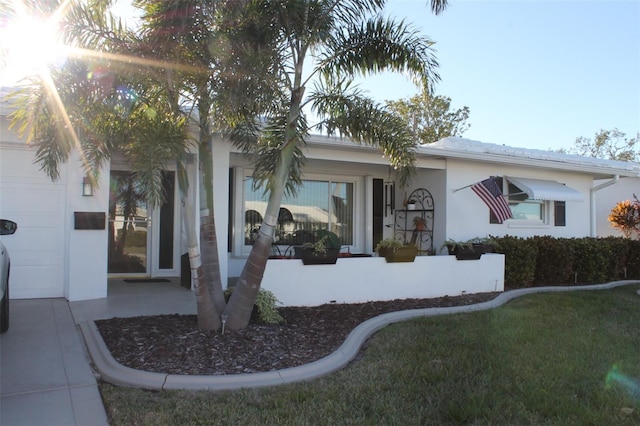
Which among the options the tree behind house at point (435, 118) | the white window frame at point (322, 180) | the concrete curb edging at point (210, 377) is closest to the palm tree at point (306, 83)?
the concrete curb edging at point (210, 377)

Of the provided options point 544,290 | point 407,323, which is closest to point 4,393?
point 407,323

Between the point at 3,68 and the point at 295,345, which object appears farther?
the point at 295,345

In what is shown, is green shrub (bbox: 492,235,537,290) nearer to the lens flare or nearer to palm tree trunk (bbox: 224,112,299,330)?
the lens flare

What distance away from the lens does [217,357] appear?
4.57m

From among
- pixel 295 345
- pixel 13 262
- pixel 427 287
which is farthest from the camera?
pixel 427 287

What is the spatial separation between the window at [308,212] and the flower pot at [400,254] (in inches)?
119

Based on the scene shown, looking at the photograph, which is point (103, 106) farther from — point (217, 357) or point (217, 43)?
point (217, 357)

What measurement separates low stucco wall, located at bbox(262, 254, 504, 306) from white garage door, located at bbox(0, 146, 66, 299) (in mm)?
3246

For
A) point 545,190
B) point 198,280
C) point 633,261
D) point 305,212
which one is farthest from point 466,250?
point 633,261

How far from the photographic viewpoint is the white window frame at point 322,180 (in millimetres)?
9758

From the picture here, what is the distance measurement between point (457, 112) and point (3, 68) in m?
26.3

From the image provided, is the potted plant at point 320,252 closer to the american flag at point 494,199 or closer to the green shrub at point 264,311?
the green shrub at point 264,311

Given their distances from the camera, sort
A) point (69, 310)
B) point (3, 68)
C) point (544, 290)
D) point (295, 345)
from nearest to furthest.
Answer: point (3, 68)
point (295, 345)
point (69, 310)
point (544, 290)

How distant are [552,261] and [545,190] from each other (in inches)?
70.1
